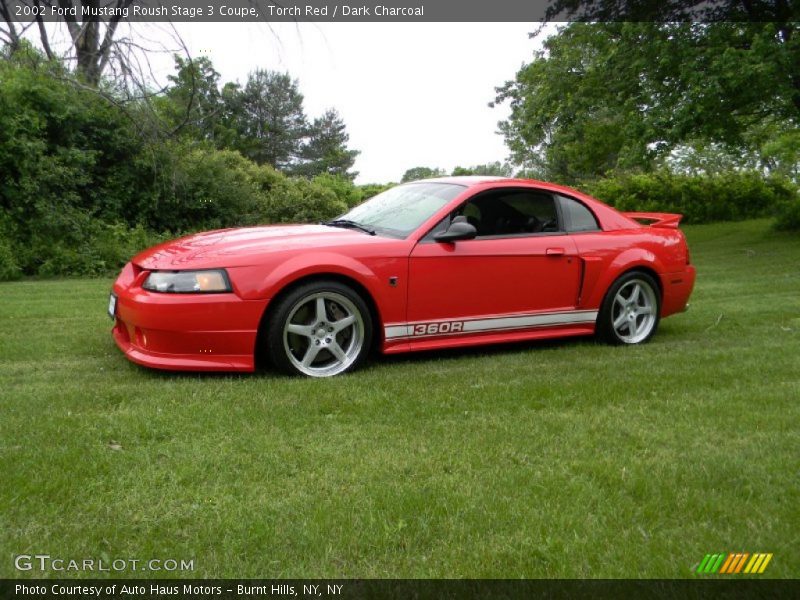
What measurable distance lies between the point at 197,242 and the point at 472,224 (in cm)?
201

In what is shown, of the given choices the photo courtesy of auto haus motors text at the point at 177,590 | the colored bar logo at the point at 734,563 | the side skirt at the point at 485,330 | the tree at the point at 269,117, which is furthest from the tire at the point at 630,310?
the tree at the point at 269,117

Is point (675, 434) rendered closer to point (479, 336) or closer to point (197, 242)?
point (479, 336)

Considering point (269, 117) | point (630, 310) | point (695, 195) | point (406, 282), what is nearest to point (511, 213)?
point (406, 282)

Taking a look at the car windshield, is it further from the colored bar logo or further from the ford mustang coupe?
the colored bar logo

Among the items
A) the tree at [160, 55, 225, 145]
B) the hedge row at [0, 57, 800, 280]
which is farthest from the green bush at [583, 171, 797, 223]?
the tree at [160, 55, 225, 145]

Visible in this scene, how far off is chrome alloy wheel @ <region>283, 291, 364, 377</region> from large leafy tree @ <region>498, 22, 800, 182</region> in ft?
39.7

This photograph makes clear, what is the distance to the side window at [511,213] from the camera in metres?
5.64

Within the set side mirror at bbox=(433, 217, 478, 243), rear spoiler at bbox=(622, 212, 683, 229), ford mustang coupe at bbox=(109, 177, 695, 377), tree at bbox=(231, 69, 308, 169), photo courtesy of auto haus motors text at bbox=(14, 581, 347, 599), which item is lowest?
photo courtesy of auto haus motors text at bbox=(14, 581, 347, 599)

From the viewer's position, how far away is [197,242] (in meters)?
5.19

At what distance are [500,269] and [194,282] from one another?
221 cm

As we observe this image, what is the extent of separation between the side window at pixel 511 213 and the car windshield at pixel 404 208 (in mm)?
199

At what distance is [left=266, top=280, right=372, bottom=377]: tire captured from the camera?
4770mm

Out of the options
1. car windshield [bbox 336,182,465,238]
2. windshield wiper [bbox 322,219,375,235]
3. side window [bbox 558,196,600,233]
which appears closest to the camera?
car windshield [bbox 336,182,465,238]

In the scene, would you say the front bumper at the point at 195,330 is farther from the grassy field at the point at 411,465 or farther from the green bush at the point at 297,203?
the green bush at the point at 297,203
